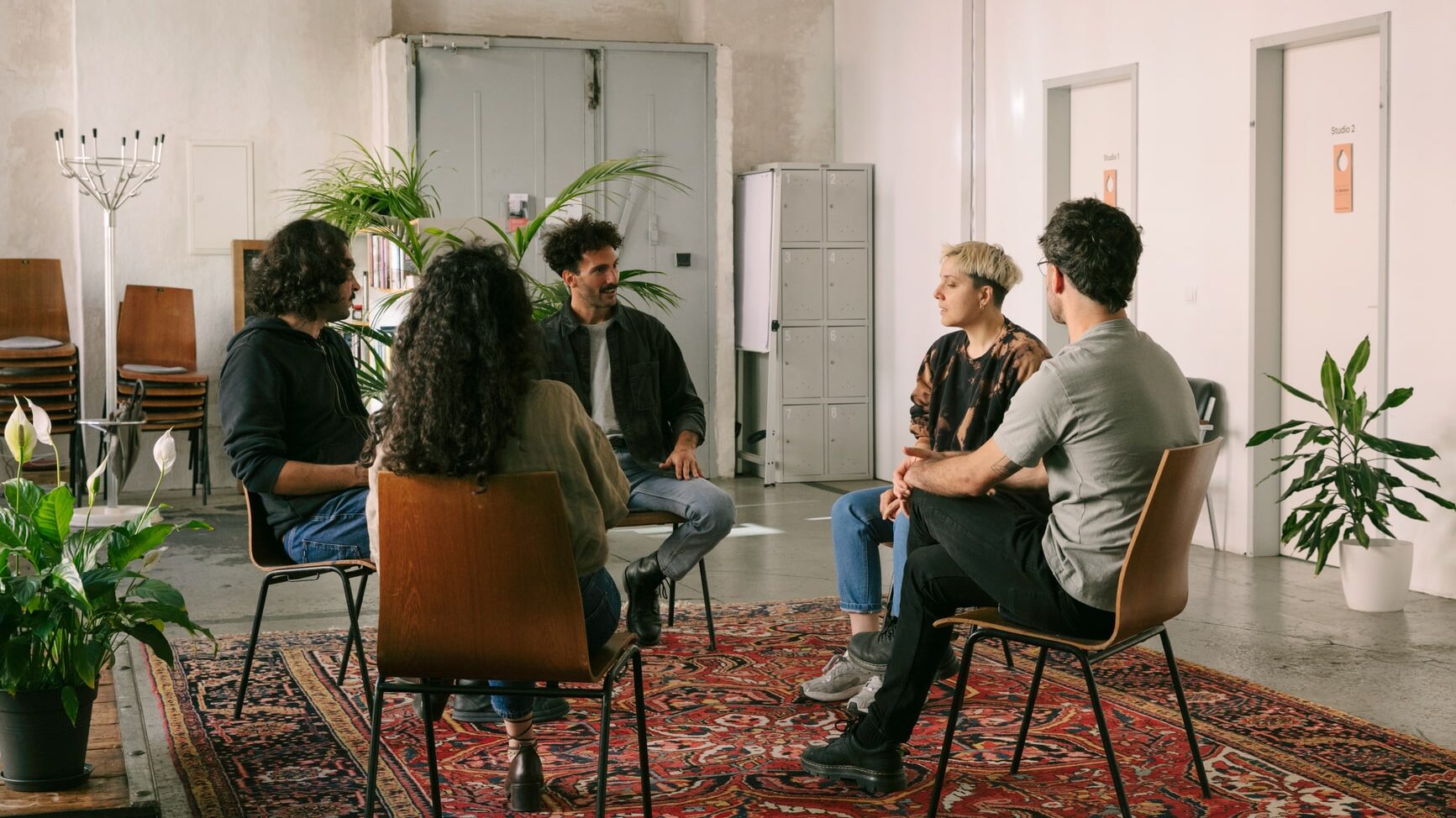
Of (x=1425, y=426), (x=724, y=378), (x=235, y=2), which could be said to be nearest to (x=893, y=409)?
(x=724, y=378)

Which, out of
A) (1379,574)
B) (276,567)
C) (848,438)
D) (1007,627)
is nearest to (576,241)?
(276,567)

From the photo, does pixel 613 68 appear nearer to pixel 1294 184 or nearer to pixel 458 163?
pixel 458 163

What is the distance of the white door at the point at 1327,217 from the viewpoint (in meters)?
6.07

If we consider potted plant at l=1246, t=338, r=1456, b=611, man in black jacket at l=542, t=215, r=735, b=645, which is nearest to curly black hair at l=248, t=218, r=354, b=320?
man in black jacket at l=542, t=215, r=735, b=645

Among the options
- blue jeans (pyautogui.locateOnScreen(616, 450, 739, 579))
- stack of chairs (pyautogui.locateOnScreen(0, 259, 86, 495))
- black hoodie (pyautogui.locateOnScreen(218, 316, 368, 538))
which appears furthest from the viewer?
stack of chairs (pyautogui.locateOnScreen(0, 259, 86, 495))

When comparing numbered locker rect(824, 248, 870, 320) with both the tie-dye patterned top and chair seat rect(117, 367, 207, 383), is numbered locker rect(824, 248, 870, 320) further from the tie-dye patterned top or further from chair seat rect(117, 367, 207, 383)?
the tie-dye patterned top

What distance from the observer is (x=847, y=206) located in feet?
31.2

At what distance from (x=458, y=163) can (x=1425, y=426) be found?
569 cm

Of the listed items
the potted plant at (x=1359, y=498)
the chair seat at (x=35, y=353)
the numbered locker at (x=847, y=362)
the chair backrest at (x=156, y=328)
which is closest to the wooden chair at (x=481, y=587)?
the potted plant at (x=1359, y=498)

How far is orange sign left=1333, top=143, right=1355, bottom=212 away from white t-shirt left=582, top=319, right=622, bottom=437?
3.34 metres

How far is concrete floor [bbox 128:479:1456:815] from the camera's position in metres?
4.23

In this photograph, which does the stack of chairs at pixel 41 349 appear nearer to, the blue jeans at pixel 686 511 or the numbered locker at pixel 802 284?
the numbered locker at pixel 802 284

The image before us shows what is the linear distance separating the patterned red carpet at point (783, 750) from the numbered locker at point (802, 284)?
198 inches

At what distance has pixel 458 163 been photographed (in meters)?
9.03
